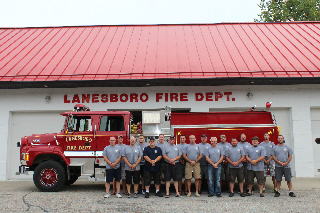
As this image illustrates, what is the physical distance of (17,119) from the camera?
13305mm

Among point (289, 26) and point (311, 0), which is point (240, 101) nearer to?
point (289, 26)

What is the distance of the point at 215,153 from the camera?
8.40 meters

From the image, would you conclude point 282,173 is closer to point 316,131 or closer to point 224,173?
point 224,173

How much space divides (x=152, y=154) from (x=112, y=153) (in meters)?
1.17

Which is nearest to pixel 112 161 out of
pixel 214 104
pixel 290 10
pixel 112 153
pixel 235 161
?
pixel 112 153

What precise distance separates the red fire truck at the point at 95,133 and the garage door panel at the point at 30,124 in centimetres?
403

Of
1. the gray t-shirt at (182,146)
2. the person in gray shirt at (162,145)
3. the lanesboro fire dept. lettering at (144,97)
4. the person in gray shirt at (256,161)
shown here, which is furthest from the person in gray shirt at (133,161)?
the lanesboro fire dept. lettering at (144,97)

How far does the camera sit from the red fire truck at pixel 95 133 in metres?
8.98

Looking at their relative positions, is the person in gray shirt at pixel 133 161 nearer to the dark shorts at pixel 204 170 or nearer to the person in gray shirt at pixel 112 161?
the person in gray shirt at pixel 112 161

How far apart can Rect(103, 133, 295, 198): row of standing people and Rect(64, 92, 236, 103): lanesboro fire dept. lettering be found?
4573mm

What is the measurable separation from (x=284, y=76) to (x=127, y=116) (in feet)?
23.9

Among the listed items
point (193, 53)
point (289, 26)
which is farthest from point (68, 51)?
point (289, 26)

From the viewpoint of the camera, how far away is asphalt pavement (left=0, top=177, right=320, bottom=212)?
6.80 metres

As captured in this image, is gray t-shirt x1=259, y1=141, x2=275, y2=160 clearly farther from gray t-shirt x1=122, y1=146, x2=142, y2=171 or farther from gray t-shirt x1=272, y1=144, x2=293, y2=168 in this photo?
gray t-shirt x1=122, y1=146, x2=142, y2=171
